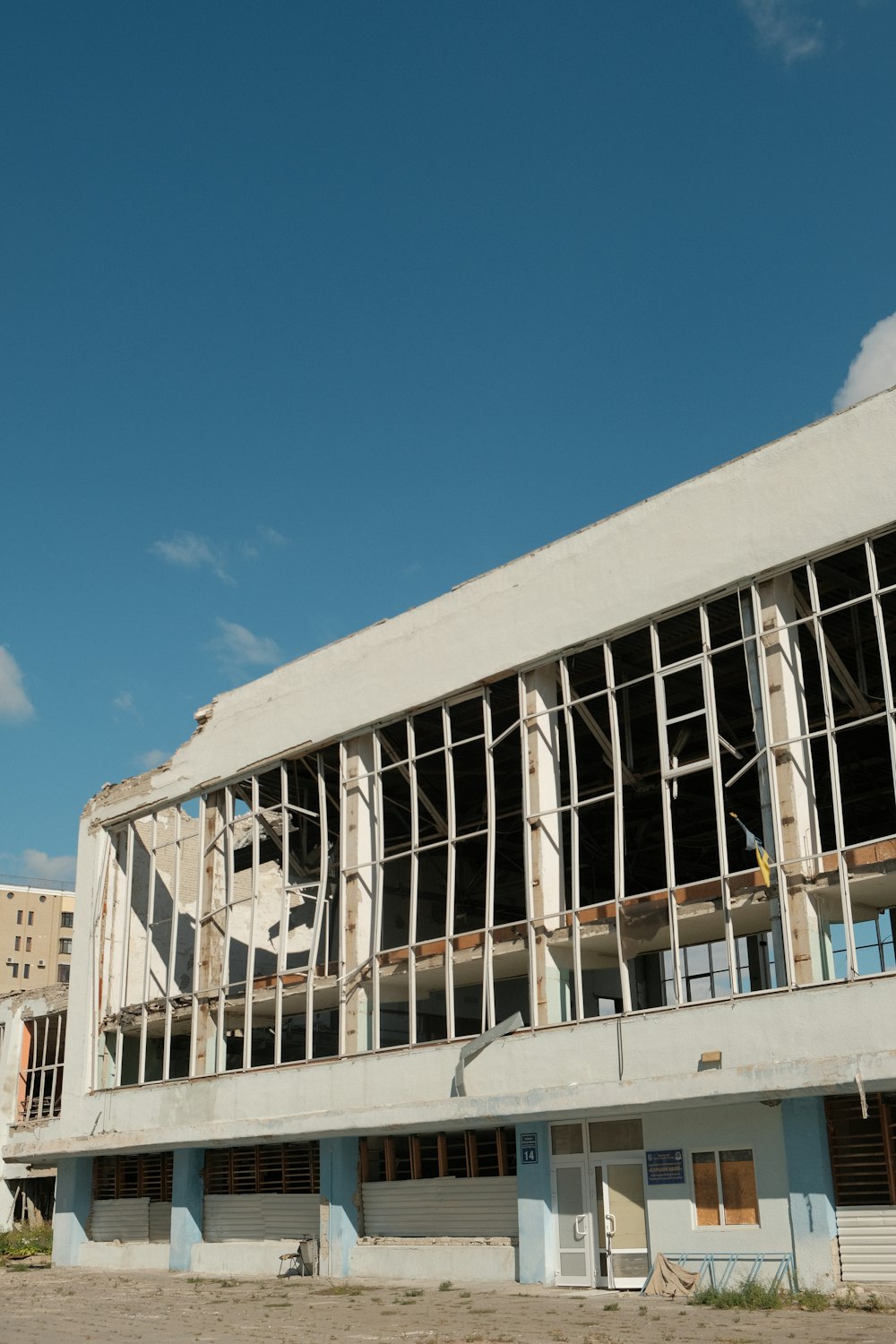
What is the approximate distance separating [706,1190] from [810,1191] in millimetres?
1906

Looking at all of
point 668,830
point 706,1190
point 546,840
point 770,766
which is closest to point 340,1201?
point 706,1190

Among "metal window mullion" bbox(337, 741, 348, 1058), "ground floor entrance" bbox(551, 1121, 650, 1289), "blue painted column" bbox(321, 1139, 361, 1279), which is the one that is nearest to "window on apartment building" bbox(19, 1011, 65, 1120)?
"metal window mullion" bbox(337, 741, 348, 1058)

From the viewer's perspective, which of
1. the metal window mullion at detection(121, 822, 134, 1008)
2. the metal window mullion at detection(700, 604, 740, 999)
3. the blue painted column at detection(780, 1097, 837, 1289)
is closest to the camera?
the blue painted column at detection(780, 1097, 837, 1289)

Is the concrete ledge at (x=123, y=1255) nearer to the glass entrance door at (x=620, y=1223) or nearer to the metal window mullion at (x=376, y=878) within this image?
the metal window mullion at (x=376, y=878)

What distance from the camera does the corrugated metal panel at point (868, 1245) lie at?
660 inches

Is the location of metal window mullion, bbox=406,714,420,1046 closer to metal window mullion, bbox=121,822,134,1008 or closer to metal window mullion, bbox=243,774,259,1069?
metal window mullion, bbox=243,774,259,1069

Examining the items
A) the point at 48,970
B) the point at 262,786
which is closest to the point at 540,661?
the point at 262,786

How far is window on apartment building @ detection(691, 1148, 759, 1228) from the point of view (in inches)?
726

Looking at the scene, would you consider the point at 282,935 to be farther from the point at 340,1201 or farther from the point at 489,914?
the point at 489,914

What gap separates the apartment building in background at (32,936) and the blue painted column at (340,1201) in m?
62.6

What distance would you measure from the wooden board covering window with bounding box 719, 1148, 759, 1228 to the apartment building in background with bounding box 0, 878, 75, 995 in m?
69.6

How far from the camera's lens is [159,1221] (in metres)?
27.6

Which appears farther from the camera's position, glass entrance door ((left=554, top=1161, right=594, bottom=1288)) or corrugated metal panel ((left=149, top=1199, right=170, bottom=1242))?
corrugated metal panel ((left=149, top=1199, right=170, bottom=1242))

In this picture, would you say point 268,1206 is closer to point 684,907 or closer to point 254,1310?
point 254,1310
